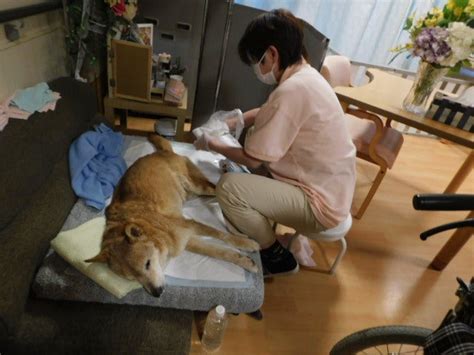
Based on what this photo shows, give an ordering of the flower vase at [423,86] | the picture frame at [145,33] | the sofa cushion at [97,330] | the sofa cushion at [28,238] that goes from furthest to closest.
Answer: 1. the picture frame at [145,33]
2. the flower vase at [423,86]
3. the sofa cushion at [97,330]
4. the sofa cushion at [28,238]

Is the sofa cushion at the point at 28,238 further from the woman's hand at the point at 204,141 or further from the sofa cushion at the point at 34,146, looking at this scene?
the woman's hand at the point at 204,141

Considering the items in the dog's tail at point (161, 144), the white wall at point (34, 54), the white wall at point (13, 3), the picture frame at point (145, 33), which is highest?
the white wall at point (13, 3)

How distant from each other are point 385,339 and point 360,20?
292 centimetres

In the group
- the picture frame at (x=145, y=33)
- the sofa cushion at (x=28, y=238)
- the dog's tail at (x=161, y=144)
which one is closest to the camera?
the sofa cushion at (x=28, y=238)

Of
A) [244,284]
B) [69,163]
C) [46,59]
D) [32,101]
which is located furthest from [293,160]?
[46,59]

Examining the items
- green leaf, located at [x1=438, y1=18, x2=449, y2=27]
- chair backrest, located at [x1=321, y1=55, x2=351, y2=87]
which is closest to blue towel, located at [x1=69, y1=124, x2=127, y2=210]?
chair backrest, located at [x1=321, y1=55, x2=351, y2=87]

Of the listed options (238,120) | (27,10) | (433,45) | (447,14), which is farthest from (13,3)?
(447,14)

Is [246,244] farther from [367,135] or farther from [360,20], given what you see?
[360,20]

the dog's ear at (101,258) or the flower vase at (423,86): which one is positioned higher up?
the flower vase at (423,86)

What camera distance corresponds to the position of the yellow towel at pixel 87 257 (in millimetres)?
1124

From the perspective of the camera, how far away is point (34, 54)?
168 cm

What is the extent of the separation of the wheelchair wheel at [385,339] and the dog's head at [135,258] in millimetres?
747

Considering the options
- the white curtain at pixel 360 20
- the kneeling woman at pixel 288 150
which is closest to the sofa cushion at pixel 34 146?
the kneeling woman at pixel 288 150

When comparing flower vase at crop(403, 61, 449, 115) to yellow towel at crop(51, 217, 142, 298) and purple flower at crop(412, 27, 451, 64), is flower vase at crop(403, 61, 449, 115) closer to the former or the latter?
purple flower at crop(412, 27, 451, 64)
